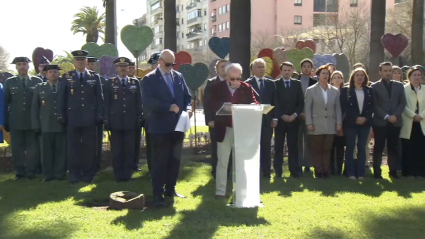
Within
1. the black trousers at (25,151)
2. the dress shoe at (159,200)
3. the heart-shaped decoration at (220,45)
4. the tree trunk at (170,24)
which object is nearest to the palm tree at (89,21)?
the tree trunk at (170,24)

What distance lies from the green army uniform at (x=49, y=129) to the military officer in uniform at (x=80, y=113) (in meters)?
0.40

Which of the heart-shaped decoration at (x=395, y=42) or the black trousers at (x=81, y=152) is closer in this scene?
the black trousers at (x=81, y=152)

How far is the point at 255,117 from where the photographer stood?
662 cm

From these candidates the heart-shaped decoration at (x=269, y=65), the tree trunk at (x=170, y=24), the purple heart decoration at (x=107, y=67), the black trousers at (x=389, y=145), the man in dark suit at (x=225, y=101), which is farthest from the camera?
the tree trunk at (x=170, y=24)

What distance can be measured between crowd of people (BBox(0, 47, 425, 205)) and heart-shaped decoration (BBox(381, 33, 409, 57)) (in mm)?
2884

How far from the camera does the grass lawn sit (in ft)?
18.3

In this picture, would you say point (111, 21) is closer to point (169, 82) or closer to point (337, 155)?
point (337, 155)

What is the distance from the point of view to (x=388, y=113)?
9039 millimetres

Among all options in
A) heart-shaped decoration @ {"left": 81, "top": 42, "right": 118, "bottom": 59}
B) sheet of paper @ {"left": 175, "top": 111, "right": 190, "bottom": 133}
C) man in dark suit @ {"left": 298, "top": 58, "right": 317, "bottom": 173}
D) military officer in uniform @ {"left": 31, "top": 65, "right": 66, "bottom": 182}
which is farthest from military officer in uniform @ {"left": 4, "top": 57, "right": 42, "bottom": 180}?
man in dark suit @ {"left": 298, "top": 58, "right": 317, "bottom": 173}

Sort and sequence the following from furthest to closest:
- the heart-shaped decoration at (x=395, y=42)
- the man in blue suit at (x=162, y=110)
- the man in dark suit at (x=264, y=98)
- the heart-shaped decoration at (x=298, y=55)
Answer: the heart-shaped decoration at (x=298, y=55) < the heart-shaped decoration at (x=395, y=42) < the man in dark suit at (x=264, y=98) < the man in blue suit at (x=162, y=110)

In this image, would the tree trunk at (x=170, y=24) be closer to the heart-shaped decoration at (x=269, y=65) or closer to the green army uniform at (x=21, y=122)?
the heart-shaped decoration at (x=269, y=65)

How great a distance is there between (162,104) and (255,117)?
4.12 feet

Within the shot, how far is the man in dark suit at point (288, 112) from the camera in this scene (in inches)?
352

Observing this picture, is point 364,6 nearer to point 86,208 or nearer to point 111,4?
point 111,4
